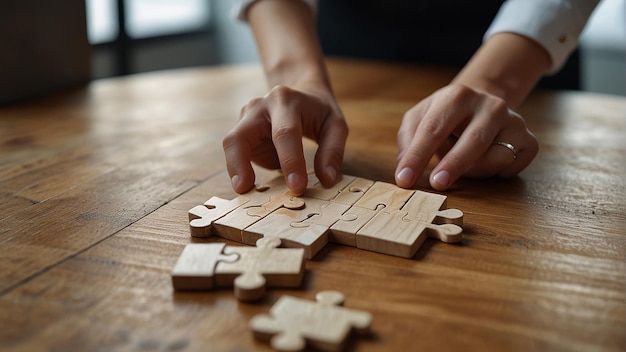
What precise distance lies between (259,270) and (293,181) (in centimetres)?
34

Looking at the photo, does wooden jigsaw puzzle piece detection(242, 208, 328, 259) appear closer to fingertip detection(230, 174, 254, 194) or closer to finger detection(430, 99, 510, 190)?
fingertip detection(230, 174, 254, 194)

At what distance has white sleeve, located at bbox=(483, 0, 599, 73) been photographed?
176 centimetres

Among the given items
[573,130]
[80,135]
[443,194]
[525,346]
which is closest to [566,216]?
[443,194]

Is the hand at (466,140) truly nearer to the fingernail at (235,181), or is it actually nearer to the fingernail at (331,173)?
the fingernail at (331,173)

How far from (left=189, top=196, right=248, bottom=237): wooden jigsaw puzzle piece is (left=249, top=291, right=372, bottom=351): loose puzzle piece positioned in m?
0.31

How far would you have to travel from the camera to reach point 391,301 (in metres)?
0.92

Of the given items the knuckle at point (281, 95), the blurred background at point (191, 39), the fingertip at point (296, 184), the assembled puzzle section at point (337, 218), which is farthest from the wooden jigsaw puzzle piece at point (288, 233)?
the blurred background at point (191, 39)

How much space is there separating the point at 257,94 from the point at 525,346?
1.65m

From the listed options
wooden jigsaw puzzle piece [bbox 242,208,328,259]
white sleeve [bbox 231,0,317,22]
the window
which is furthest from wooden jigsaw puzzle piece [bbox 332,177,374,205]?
the window

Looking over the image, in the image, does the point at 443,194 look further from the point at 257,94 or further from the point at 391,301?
the point at 257,94

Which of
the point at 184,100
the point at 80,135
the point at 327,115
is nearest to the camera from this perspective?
the point at 327,115

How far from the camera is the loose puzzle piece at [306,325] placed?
0.80 meters

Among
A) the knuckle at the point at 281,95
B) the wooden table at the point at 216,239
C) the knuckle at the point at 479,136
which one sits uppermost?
the knuckle at the point at 281,95

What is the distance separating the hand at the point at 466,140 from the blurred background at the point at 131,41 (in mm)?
1287
